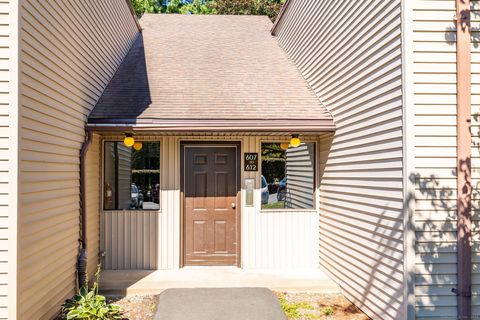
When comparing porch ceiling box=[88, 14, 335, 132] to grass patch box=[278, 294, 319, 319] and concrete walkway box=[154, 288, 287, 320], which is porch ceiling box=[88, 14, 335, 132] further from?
grass patch box=[278, 294, 319, 319]

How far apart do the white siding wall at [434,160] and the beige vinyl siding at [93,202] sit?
435cm

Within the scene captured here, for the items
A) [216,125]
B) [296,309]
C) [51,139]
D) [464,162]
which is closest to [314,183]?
[216,125]

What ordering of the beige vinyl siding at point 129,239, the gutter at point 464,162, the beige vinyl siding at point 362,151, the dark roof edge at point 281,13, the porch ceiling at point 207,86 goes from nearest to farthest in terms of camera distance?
the gutter at point 464,162, the beige vinyl siding at point 362,151, the porch ceiling at point 207,86, the beige vinyl siding at point 129,239, the dark roof edge at point 281,13

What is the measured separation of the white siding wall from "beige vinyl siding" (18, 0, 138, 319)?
12.3 ft

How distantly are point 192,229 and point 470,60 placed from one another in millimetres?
4626

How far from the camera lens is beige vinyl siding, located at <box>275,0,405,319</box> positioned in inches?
144

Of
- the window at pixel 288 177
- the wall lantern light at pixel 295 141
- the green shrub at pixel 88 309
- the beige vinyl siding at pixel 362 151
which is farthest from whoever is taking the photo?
the window at pixel 288 177

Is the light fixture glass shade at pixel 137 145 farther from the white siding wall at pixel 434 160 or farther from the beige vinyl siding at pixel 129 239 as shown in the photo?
the white siding wall at pixel 434 160

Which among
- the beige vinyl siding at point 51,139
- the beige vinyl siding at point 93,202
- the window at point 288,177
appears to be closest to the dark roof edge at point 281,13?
the window at point 288,177

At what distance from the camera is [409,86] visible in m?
3.43

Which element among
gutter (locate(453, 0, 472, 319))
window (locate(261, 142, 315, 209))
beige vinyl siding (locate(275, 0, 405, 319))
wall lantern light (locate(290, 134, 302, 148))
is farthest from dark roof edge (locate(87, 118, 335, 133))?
gutter (locate(453, 0, 472, 319))

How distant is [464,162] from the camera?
3369 millimetres

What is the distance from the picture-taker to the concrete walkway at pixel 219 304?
4.25 m

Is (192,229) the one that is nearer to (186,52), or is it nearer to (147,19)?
(186,52)
